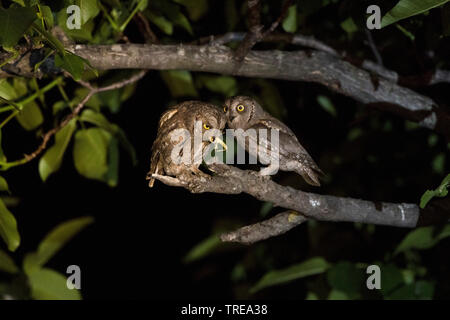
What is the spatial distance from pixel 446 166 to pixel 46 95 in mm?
2323

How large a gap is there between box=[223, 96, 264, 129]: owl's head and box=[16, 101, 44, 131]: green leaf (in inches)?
42.2

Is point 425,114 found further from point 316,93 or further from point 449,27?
point 316,93

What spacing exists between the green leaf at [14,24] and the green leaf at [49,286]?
1218 millimetres

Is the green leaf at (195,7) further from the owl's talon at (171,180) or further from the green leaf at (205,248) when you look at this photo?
the green leaf at (205,248)

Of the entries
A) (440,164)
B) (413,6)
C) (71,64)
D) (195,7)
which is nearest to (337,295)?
(440,164)

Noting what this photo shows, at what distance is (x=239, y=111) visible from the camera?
1535 mm

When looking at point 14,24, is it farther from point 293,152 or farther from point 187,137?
point 293,152

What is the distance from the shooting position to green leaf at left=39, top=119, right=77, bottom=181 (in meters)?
2.08

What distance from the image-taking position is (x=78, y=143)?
7.11ft

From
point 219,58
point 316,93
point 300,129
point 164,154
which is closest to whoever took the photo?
point 164,154

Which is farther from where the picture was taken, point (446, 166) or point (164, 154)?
point (446, 166)

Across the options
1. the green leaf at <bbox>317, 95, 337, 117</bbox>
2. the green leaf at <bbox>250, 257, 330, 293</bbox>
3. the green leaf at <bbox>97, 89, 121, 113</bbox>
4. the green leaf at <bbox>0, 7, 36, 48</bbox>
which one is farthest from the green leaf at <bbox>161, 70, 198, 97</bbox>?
the green leaf at <bbox>0, 7, 36, 48</bbox>

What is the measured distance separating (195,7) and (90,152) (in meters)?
0.82

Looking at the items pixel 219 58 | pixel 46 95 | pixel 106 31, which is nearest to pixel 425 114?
pixel 219 58
